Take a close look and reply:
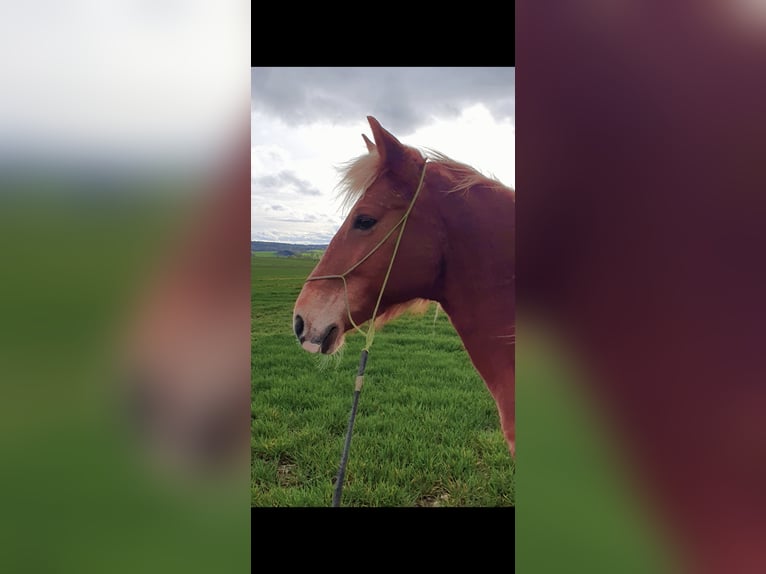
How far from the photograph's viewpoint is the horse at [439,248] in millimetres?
1665

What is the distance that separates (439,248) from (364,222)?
33 centimetres

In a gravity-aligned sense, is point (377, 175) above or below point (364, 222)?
above

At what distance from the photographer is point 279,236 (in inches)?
108

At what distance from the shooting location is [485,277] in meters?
1.66

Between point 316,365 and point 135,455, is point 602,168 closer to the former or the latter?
point 135,455

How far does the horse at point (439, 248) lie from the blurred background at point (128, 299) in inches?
41.2

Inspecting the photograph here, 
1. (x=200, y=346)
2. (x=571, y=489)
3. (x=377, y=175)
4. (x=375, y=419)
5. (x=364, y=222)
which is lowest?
(x=375, y=419)

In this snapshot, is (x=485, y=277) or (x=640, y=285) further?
(x=485, y=277)

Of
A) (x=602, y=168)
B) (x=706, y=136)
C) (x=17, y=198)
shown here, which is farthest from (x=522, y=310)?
(x=17, y=198)

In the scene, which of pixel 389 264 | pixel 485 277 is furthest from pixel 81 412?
pixel 485 277

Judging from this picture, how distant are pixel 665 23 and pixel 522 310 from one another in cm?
52

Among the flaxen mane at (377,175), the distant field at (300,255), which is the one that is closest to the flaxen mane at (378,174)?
the flaxen mane at (377,175)

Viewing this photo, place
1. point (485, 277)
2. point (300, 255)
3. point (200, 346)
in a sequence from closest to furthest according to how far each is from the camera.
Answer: point (200, 346)
point (485, 277)
point (300, 255)

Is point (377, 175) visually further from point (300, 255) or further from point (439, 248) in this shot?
point (300, 255)
